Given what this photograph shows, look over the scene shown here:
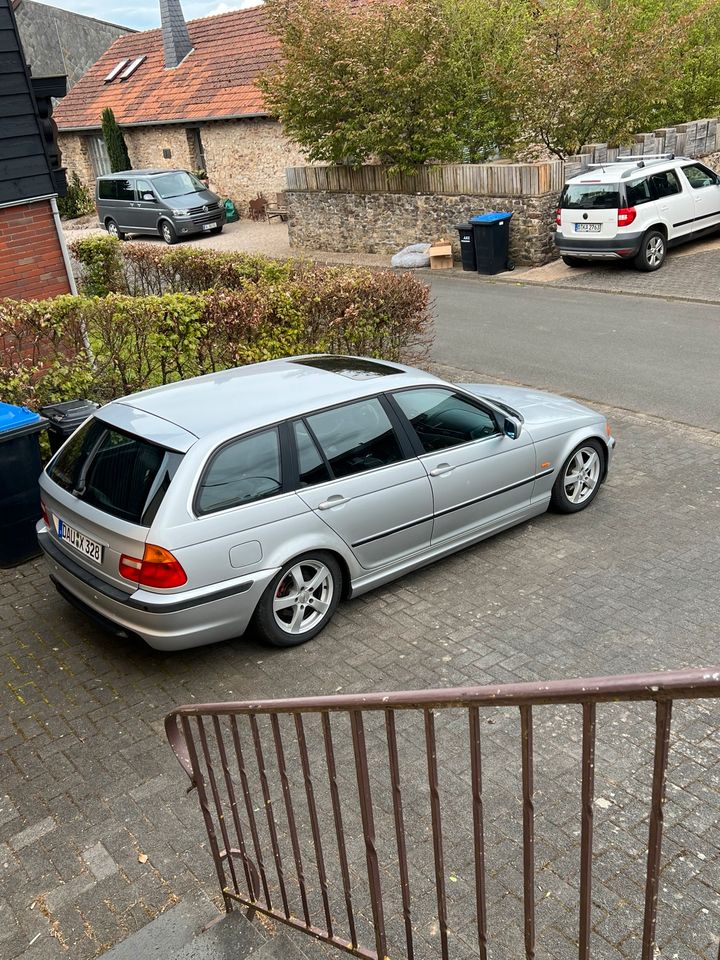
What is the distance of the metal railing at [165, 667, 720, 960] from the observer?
5.68 feet

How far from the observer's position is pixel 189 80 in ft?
101

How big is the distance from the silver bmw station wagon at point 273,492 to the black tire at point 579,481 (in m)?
0.31

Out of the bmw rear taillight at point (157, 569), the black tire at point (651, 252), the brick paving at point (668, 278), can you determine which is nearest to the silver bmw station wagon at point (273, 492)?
the bmw rear taillight at point (157, 569)

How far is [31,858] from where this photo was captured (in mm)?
4059

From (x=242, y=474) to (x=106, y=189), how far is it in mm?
24054

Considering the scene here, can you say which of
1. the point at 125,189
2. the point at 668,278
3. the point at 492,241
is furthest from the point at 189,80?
the point at 668,278

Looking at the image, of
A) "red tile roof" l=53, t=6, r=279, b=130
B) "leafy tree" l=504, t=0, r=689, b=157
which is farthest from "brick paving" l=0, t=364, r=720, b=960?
"red tile roof" l=53, t=6, r=279, b=130

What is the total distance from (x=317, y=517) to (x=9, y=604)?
2572 mm

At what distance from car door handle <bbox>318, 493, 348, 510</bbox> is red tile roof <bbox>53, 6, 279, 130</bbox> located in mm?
23423

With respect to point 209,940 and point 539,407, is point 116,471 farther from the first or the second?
point 539,407

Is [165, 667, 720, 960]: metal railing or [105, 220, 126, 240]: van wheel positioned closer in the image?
[165, 667, 720, 960]: metal railing

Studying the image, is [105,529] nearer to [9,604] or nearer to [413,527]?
[9,604]

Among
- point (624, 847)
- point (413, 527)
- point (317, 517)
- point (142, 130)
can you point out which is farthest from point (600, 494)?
point (142, 130)

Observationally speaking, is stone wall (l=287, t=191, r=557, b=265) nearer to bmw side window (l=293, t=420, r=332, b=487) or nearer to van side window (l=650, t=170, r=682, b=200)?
van side window (l=650, t=170, r=682, b=200)
